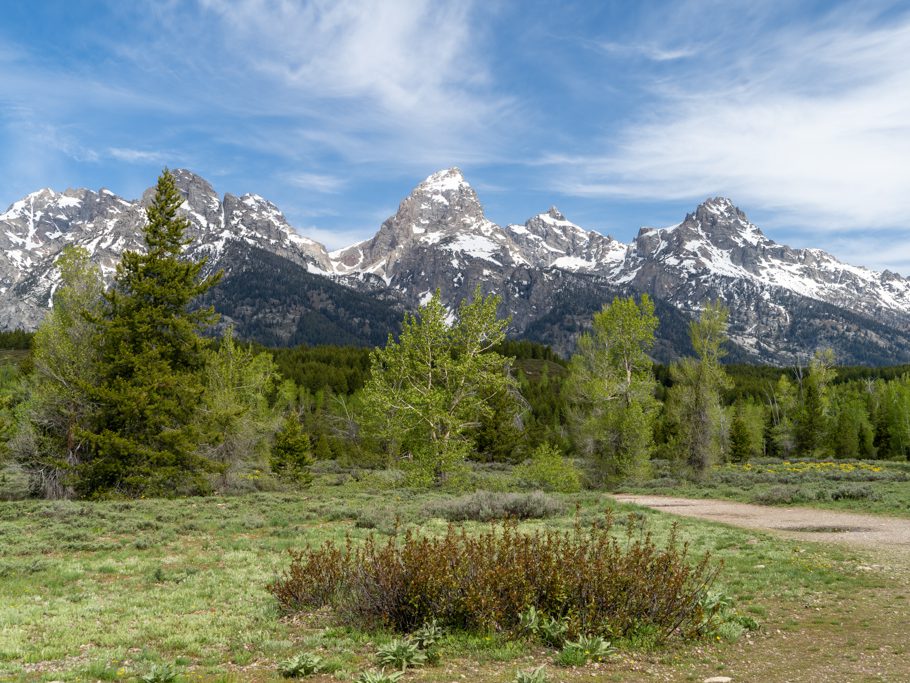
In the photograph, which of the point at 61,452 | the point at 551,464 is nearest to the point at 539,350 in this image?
the point at 551,464

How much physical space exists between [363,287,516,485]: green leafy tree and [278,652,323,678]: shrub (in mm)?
22934

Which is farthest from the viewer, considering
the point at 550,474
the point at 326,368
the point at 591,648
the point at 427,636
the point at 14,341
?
the point at 14,341

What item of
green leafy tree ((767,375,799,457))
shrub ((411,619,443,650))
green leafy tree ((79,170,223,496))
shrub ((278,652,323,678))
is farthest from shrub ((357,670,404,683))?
green leafy tree ((767,375,799,457))

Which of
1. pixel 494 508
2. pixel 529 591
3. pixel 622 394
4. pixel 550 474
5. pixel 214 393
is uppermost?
pixel 622 394

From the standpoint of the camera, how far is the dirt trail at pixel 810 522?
17578 mm

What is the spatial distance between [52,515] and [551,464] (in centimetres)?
2391

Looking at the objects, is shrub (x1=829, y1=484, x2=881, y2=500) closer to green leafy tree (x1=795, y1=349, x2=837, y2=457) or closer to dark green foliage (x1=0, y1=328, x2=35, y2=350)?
green leafy tree (x1=795, y1=349, x2=837, y2=457)

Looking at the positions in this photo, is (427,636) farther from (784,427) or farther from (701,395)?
(784,427)

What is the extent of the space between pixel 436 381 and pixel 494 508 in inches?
456

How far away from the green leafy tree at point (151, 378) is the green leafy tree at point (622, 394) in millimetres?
24804

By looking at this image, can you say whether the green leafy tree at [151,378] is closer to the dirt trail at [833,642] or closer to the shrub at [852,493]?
the dirt trail at [833,642]

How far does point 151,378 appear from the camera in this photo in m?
27.6

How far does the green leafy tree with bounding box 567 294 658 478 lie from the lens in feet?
126

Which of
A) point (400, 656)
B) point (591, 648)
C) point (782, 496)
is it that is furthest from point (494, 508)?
point (782, 496)
